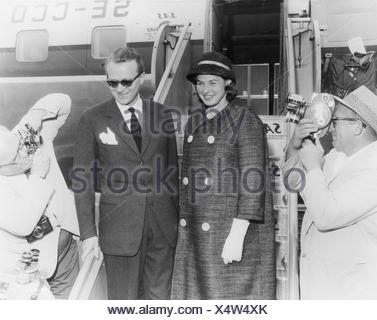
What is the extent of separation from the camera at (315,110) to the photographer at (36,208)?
49.1 inches

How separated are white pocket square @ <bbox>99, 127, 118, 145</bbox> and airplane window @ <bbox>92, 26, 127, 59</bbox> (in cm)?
212

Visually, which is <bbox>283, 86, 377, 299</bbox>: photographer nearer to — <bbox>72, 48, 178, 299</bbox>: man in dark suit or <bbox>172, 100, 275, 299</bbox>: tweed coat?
<bbox>172, 100, 275, 299</bbox>: tweed coat

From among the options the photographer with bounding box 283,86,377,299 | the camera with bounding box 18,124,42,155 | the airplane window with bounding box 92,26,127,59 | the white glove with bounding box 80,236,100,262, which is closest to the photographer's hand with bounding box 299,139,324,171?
the photographer with bounding box 283,86,377,299

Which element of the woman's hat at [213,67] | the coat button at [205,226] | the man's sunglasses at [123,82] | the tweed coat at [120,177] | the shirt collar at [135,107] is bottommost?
the coat button at [205,226]

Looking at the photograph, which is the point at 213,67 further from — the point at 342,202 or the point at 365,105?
the point at 342,202

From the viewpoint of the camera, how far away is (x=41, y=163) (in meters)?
2.44

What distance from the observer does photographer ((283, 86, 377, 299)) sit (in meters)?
1.83

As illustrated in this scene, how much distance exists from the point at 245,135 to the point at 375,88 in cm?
124

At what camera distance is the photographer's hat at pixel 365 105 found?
1.89 m

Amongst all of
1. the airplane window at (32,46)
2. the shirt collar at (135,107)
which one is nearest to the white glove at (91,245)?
the shirt collar at (135,107)

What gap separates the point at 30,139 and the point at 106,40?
191 cm

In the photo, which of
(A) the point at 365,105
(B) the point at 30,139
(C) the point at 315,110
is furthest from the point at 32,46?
(A) the point at 365,105

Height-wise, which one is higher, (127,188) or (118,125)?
(118,125)

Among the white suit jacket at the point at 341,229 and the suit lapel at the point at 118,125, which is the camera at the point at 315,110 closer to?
the white suit jacket at the point at 341,229
